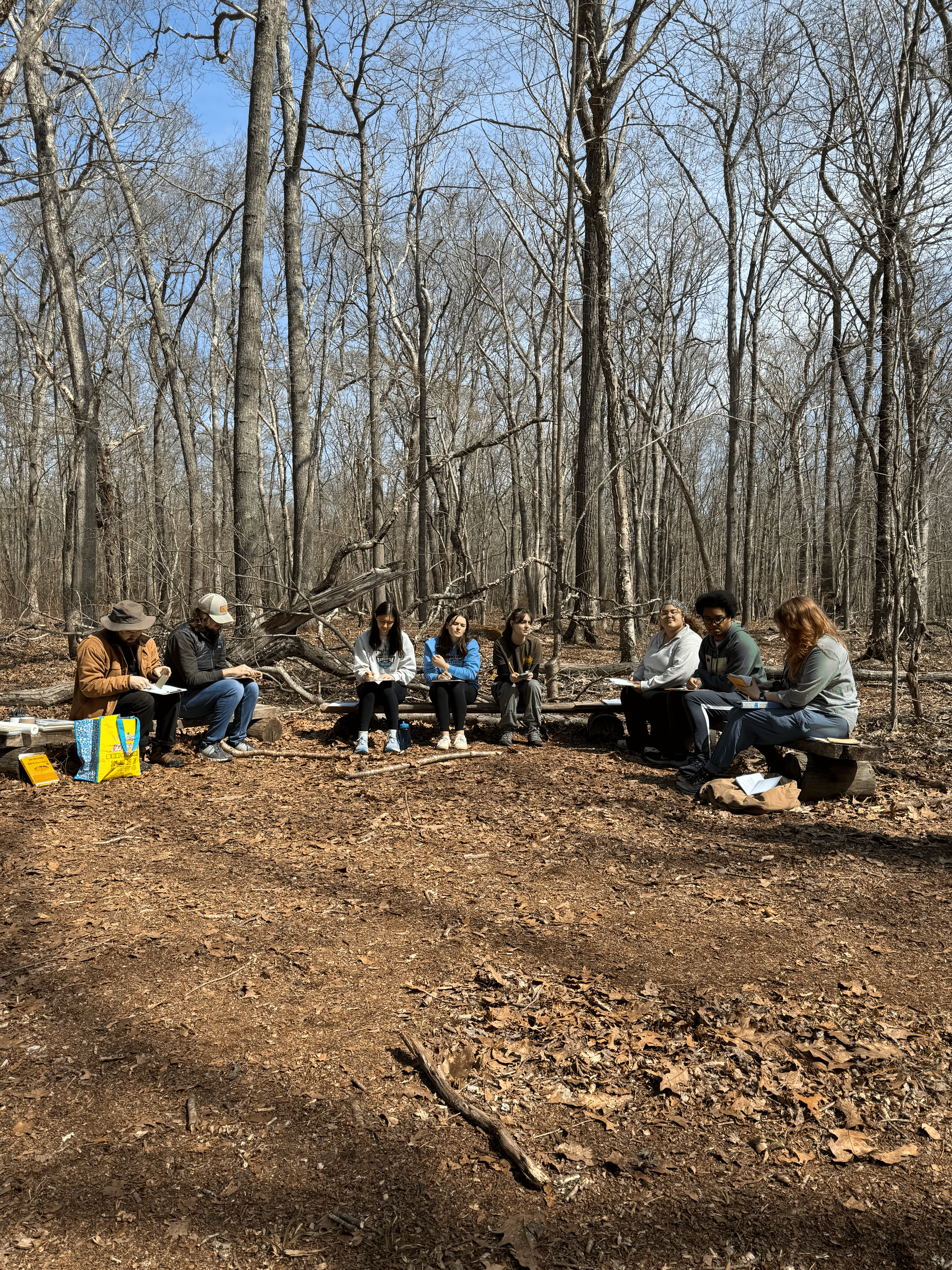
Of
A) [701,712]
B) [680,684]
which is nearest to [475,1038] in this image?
[701,712]

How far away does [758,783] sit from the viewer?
212 inches

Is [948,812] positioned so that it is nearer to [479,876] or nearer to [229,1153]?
[479,876]

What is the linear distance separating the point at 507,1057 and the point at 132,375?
23.2 metres

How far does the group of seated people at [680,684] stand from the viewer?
529 cm

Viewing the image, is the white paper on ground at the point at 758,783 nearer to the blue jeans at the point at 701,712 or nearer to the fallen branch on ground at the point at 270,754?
the blue jeans at the point at 701,712

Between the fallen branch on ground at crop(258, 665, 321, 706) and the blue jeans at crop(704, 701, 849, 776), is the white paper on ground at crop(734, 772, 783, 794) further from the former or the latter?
the fallen branch on ground at crop(258, 665, 321, 706)

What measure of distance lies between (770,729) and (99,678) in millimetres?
4521

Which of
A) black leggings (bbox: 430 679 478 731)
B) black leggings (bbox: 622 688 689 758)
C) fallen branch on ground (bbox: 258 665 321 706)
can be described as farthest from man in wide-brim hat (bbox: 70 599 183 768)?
black leggings (bbox: 622 688 689 758)

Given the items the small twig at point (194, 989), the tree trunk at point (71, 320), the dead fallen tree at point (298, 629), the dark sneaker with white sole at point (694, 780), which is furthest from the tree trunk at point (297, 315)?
the small twig at point (194, 989)

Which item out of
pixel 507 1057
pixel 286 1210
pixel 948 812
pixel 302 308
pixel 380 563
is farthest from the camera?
pixel 380 563

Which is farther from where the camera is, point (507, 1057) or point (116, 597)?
point (116, 597)

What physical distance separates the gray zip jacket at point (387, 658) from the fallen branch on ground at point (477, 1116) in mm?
4212

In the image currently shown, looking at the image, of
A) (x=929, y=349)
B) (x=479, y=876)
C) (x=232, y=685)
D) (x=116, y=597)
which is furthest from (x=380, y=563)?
(x=479, y=876)

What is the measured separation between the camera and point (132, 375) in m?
22.3
